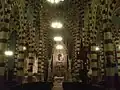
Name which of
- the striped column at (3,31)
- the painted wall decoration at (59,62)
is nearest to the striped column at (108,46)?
the striped column at (3,31)

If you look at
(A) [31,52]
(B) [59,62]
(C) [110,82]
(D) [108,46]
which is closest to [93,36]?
(D) [108,46]

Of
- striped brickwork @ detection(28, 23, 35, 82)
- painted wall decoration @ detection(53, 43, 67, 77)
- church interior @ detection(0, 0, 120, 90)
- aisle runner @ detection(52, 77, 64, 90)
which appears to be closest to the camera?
church interior @ detection(0, 0, 120, 90)

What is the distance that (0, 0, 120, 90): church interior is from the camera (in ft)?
32.9

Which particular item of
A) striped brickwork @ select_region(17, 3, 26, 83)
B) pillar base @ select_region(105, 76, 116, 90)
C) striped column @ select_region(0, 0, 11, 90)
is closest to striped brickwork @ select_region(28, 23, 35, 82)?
striped brickwork @ select_region(17, 3, 26, 83)

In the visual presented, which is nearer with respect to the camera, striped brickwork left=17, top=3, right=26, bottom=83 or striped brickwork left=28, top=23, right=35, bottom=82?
striped brickwork left=17, top=3, right=26, bottom=83

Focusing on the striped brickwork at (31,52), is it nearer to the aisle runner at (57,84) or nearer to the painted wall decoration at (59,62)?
→ the aisle runner at (57,84)

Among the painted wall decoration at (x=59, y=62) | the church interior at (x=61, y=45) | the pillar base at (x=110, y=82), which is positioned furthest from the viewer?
the painted wall decoration at (x=59, y=62)

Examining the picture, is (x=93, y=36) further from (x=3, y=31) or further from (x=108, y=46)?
(x=3, y=31)

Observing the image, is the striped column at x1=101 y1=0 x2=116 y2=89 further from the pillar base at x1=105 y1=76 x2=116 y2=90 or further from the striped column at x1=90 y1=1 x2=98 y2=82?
the striped column at x1=90 y1=1 x2=98 y2=82

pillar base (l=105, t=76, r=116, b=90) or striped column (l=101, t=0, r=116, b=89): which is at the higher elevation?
striped column (l=101, t=0, r=116, b=89)

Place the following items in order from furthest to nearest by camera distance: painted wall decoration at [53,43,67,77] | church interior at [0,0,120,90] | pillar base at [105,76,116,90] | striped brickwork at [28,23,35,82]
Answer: painted wall decoration at [53,43,67,77] → striped brickwork at [28,23,35,82] → church interior at [0,0,120,90] → pillar base at [105,76,116,90]

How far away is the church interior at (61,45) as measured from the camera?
1002 cm

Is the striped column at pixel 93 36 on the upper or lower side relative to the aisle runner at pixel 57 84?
upper

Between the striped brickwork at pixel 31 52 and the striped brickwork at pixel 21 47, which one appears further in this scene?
the striped brickwork at pixel 31 52
